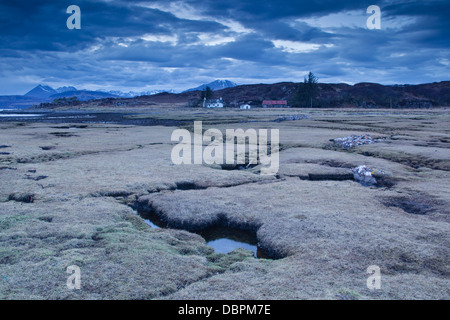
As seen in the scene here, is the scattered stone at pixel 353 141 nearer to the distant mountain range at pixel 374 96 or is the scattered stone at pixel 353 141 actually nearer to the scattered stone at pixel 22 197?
the scattered stone at pixel 22 197

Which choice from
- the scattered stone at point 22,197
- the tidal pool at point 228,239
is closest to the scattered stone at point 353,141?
the tidal pool at point 228,239

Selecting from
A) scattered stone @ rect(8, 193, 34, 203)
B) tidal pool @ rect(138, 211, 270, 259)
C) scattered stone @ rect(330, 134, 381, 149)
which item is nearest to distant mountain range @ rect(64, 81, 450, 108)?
scattered stone @ rect(330, 134, 381, 149)

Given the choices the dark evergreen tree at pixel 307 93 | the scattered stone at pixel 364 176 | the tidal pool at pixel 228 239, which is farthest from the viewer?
the dark evergreen tree at pixel 307 93

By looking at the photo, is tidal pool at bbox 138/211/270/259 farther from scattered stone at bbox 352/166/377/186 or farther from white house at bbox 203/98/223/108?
white house at bbox 203/98/223/108

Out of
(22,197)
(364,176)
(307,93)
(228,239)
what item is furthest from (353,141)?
(307,93)

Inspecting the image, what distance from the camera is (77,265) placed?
8.34m

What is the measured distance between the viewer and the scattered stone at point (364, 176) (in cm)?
1778

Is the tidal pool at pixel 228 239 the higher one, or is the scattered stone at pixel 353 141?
the scattered stone at pixel 353 141

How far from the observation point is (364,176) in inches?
715

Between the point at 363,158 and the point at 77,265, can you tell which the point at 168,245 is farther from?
the point at 363,158

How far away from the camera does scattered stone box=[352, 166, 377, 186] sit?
58.3 feet

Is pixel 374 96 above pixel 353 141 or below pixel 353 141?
above

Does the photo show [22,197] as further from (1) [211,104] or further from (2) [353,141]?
(1) [211,104]

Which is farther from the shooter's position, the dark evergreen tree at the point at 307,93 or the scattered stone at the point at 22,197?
the dark evergreen tree at the point at 307,93
